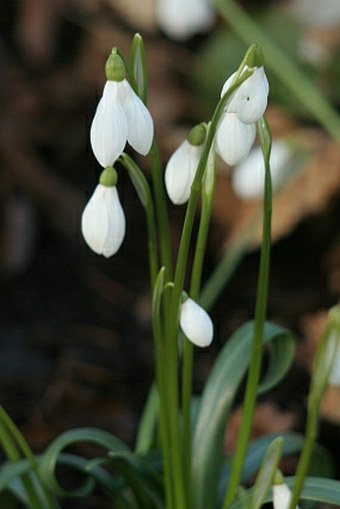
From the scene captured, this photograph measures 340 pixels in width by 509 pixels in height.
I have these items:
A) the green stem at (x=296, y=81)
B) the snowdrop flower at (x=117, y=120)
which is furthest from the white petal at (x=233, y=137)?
the green stem at (x=296, y=81)

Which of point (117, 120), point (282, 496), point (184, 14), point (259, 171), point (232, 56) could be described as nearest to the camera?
point (117, 120)

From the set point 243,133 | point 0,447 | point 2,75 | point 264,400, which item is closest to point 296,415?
point 264,400

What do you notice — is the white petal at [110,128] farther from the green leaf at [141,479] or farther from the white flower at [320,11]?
the white flower at [320,11]

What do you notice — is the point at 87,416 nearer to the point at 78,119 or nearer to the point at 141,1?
the point at 78,119

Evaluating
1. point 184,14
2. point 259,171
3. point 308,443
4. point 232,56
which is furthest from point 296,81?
point 308,443

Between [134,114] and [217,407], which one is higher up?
[134,114]

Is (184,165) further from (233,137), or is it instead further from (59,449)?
(59,449)
